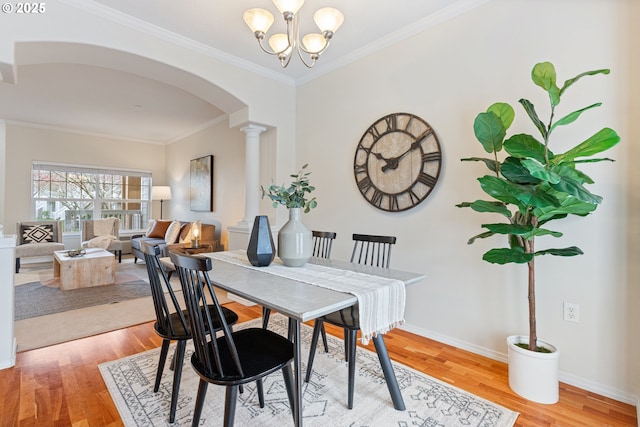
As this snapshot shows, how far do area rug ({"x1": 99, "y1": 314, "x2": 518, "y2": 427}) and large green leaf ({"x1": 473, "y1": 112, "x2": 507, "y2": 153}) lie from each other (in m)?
1.50

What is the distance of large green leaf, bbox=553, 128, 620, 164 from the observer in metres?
1.51

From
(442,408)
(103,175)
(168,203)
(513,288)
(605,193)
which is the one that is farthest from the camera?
(168,203)

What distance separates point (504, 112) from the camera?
1.91 metres

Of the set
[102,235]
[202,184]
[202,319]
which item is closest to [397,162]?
[202,319]

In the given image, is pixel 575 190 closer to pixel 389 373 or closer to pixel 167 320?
pixel 389 373

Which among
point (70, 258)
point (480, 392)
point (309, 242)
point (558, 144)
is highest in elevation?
point (558, 144)

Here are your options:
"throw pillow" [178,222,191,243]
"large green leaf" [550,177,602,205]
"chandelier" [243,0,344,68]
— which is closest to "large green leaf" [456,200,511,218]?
"large green leaf" [550,177,602,205]

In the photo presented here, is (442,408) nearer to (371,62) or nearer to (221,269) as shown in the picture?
(221,269)

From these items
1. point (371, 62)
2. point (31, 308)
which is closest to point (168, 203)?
point (31, 308)

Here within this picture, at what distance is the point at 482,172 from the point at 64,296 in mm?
4667

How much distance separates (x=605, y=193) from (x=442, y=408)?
158cm

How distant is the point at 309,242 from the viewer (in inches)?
75.7

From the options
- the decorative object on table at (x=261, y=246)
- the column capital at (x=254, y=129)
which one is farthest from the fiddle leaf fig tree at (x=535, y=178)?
the column capital at (x=254, y=129)

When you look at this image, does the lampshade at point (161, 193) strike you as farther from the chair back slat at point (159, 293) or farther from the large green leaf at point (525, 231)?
the large green leaf at point (525, 231)
